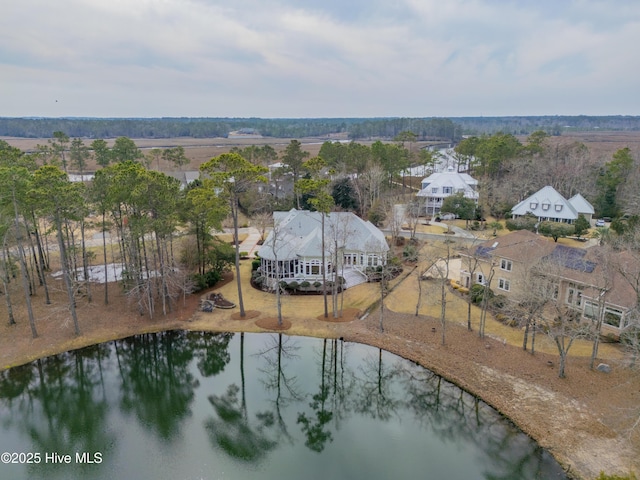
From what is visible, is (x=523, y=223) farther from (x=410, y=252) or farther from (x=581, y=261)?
(x=581, y=261)

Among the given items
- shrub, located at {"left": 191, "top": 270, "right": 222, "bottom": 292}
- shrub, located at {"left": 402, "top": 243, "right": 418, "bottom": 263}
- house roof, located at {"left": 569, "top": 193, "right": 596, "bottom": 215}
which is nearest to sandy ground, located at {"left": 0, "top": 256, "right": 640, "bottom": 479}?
shrub, located at {"left": 191, "top": 270, "right": 222, "bottom": 292}

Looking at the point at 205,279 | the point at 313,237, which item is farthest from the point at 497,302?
the point at 205,279

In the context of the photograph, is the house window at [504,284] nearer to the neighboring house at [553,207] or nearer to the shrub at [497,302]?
the shrub at [497,302]

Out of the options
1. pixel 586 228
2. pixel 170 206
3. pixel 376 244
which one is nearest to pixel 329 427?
pixel 170 206

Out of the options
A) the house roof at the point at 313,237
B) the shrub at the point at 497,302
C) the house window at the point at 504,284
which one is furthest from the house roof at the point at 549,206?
the shrub at the point at 497,302

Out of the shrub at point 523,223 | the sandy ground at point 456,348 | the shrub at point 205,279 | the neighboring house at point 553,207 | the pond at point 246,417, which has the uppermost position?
the neighboring house at point 553,207

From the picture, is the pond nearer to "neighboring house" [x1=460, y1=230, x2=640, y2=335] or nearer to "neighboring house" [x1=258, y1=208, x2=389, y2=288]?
"neighboring house" [x1=258, y1=208, x2=389, y2=288]
